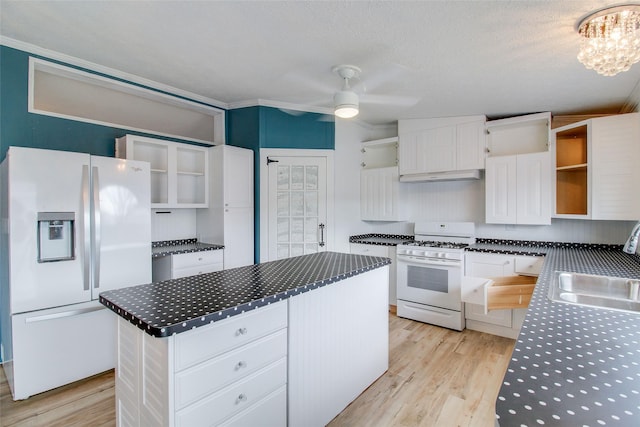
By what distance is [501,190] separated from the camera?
340cm

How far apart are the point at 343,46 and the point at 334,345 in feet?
6.47

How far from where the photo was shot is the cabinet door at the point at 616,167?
2711 mm

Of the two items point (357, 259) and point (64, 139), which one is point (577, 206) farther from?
point (64, 139)

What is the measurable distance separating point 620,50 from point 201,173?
340cm

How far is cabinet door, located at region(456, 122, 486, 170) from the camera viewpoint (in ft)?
11.5

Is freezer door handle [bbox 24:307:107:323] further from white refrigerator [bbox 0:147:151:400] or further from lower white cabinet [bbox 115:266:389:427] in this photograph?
lower white cabinet [bbox 115:266:389:427]

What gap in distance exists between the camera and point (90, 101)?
2910 mm

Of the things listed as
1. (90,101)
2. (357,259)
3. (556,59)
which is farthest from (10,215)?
(556,59)

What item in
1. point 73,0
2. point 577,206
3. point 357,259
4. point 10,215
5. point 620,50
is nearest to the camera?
point 620,50

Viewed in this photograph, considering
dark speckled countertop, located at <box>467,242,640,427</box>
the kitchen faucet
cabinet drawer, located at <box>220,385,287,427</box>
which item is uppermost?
the kitchen faucet

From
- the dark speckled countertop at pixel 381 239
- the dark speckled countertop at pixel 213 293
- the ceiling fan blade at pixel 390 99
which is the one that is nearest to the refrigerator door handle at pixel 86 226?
the dark speckled countertop at pixel 213 293

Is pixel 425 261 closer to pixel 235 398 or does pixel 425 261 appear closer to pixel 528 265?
pixel 528 265

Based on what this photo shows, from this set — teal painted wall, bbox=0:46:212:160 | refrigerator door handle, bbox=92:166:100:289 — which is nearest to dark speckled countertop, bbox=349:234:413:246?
refrigerator door handle, bbox=92:166:100:289

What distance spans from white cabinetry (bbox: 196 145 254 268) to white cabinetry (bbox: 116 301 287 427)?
1.96 meters
